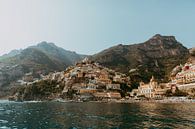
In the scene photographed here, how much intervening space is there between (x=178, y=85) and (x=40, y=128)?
502 ft

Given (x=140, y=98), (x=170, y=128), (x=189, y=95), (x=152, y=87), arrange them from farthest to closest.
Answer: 1. (x=152, y=87)
2. (x=140, y=98)
3. (x=189, y=95)
4. (x=170, y=128)

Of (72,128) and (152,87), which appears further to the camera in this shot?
(152,87)

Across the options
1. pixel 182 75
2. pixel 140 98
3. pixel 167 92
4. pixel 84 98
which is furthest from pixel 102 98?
pixel 182 75

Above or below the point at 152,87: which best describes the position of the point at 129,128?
below

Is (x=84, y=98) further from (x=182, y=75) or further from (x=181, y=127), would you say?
(x=181, y=127)

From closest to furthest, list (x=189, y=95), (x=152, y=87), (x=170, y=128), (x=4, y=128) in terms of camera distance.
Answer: (x=170, y=128), (x=4, y=128), (x=189, y=95), (x=152, y=87)

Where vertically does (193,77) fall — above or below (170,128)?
above

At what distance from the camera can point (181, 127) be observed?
158ft

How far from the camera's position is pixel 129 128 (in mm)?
48094

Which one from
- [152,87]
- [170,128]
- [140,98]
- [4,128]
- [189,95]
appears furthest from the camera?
[152,87]

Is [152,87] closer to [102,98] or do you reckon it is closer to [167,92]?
[167,92]

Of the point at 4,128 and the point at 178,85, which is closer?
the point at 4,128

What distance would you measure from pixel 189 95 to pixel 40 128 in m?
129

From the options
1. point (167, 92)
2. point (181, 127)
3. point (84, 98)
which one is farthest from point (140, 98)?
point (181, 127)
